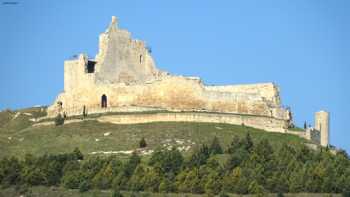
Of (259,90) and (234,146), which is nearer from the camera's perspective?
(234,146)

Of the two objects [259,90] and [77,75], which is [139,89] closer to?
Answer: [77,75]

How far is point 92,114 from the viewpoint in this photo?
93.8 meters

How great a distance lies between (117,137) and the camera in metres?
87.9

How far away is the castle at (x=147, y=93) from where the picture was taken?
9138cm

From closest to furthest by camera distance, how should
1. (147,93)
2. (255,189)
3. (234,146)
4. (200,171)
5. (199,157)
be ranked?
(255,189)
(200,171)
(199,157)
(234,146)
(147,93)

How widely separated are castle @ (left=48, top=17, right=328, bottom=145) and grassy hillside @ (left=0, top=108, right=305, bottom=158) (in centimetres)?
140

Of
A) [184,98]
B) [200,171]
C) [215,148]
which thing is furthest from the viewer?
[184,98]

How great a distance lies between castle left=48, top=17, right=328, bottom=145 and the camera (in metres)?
91.4

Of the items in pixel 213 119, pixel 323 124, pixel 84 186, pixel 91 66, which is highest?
pixel 91 66

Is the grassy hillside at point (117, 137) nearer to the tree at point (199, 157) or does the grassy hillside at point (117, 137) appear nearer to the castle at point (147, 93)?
the castle at point (147, 93)

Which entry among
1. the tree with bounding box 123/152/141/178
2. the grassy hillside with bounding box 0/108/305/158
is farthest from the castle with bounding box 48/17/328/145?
the tree with bounding box 123/152/141/178

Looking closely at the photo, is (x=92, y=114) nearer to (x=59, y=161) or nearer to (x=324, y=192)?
(x=59, y=161)

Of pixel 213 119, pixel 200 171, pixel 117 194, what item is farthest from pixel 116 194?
pixel 213 119

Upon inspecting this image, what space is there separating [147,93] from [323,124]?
36.7ft
